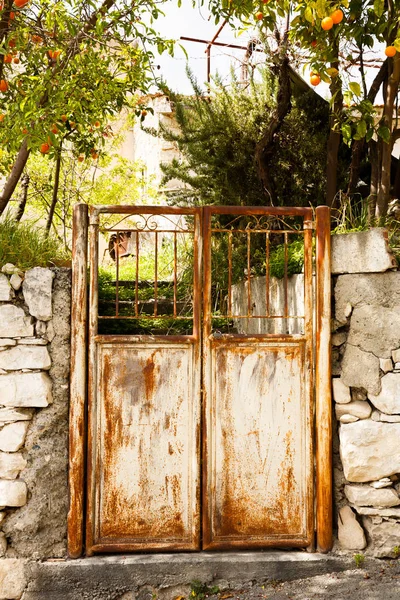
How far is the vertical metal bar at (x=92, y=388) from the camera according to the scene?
3845 mm

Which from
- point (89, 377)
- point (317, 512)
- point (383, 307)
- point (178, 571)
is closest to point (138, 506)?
point (178, 571)

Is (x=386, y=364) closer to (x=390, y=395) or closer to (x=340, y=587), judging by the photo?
(x=390, y=395)

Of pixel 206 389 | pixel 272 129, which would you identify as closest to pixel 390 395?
pixel 206 389

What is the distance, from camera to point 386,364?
389 cm

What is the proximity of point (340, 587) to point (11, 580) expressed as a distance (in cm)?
206

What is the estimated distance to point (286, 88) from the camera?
5.72m

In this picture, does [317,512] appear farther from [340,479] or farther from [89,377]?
[89,377]

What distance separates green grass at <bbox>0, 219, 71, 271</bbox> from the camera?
3.95 metres

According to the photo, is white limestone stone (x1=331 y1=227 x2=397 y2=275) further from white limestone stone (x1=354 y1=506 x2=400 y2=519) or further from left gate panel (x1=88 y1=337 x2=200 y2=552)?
white limestone stone (x1=354 y1=506 x2=400 y2=519)

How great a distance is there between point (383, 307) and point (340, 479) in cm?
119

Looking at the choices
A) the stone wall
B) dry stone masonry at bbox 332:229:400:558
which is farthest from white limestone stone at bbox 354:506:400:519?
the stone wall

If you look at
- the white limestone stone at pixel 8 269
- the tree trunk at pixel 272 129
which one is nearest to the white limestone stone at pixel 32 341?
the white limestone stone at pixel 8 269

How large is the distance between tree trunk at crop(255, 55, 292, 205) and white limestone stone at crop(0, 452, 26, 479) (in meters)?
3.54

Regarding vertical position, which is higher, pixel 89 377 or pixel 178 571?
pixel 89 377
